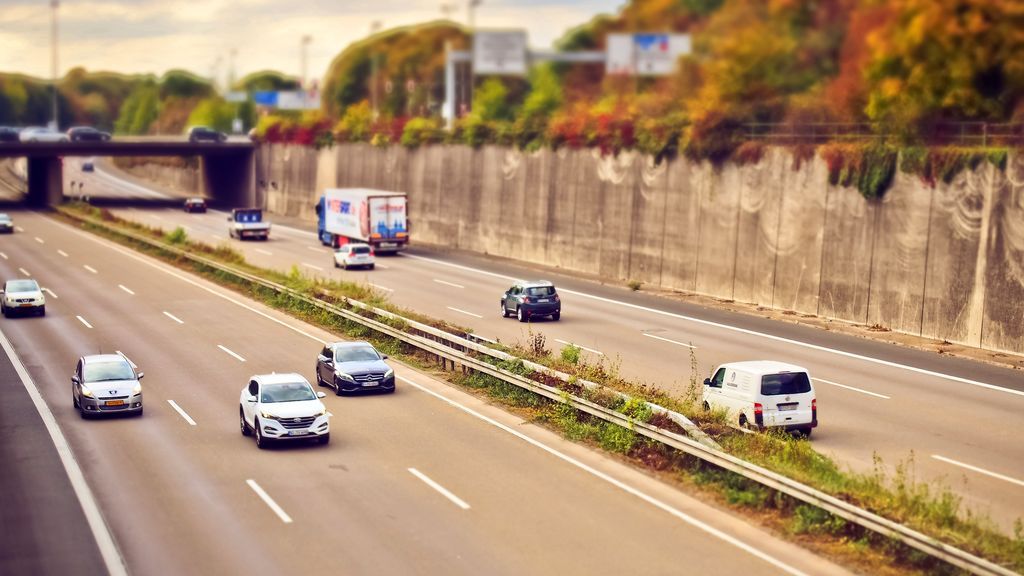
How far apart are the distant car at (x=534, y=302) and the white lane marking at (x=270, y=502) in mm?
23383

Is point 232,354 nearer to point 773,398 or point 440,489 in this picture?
point 440,489

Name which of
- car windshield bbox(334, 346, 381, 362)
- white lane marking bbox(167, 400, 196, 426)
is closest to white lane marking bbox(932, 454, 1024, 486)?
car windshield bbox(334, 346, 381, 362)

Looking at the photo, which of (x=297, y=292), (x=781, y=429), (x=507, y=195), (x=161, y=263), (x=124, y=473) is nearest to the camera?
(x=124, y=473)

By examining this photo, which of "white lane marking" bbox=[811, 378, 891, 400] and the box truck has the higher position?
the box truck

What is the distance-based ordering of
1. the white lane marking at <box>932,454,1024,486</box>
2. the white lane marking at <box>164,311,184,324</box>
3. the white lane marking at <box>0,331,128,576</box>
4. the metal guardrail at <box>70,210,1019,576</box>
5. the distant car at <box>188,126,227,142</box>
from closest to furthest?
the metal guardrail at <box>70,210,1019,576</box>
the white lane marking at <box>0,331,128,576</box>
the white lane marking at <box>932,454,1024,486</box>
the white lane marking at <box>164,311,184,324</box>
the distant car at <box>188,126,227,142</box>

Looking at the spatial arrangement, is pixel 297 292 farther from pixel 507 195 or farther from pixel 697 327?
pixel 507 195

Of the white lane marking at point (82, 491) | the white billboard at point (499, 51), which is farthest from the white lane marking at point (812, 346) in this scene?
the white billboard at point (499, 51)

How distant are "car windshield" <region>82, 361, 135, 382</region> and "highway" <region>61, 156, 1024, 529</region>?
13994mm

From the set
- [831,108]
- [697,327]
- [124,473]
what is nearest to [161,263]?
[697,327]

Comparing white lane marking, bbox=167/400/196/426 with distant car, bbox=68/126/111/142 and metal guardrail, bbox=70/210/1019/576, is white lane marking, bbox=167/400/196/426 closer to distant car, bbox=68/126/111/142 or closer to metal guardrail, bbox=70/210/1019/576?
metal guardrail, bbox=70/210/1019/576

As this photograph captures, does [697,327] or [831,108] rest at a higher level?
[831,108]

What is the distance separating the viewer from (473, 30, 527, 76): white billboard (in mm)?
88938

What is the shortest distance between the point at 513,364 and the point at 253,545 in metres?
13.1

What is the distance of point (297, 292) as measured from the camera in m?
48.8
